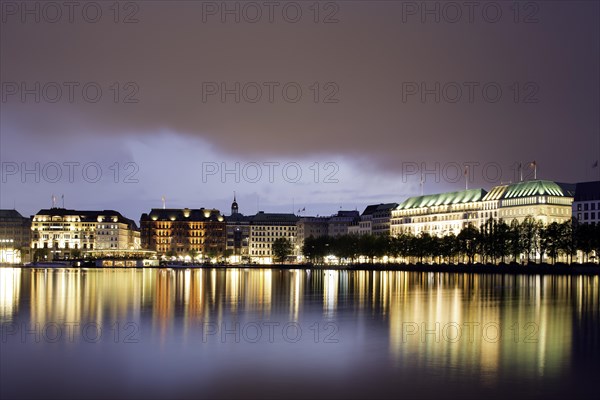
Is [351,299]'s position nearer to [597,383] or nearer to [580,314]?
[580,314]

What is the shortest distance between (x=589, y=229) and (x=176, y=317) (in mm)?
99804

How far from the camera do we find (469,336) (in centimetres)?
3491

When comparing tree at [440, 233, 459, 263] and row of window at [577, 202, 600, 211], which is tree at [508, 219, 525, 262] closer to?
tree at [440, 233, 459, 263]

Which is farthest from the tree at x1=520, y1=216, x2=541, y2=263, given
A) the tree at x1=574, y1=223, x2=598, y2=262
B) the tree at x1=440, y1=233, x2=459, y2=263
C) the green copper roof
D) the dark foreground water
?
the dark foreground water

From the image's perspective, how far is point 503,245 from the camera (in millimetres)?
146500

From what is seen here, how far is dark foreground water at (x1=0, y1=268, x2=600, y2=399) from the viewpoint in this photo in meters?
23.8

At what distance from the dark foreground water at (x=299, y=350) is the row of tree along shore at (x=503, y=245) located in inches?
3208

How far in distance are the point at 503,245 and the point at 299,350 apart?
121715 millimetres

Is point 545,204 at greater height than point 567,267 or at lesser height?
greater

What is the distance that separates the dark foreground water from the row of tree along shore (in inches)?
3208

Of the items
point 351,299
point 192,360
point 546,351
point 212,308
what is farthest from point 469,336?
point 351,299

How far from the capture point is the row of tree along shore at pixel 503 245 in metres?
131

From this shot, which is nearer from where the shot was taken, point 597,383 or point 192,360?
point 597,383

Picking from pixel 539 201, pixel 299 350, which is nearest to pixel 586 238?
pixel 539 201
